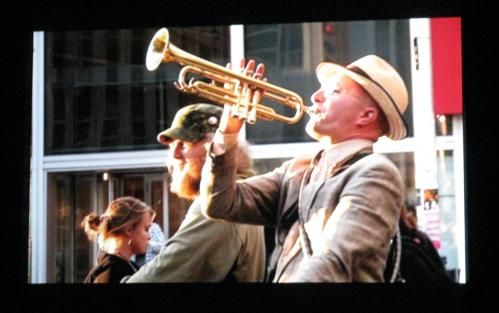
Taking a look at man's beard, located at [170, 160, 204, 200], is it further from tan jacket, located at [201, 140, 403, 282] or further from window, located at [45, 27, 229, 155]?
window, located at [45, 27, 229, 155]

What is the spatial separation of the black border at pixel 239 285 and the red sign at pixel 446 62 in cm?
8

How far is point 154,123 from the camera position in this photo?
5762 mm

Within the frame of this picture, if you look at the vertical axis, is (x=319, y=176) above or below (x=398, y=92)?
below

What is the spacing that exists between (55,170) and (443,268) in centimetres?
208

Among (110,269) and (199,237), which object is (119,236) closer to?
(110,269)

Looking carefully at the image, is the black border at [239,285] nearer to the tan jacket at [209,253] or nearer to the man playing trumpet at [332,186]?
the tan jacket at [209,253]

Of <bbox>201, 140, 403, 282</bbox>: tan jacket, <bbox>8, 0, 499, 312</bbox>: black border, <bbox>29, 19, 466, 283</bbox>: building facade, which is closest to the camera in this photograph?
<bbox>201, 140, 403, 282</bbox>: tan jacket

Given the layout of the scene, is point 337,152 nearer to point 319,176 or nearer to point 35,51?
point 319,176

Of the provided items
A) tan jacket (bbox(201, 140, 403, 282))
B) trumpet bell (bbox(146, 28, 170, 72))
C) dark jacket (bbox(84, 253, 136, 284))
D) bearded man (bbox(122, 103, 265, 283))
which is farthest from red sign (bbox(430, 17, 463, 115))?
dark jacket (bbox(84, 253, 136, 284))

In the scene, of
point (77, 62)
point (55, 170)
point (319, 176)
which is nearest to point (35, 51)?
point (77, 62)

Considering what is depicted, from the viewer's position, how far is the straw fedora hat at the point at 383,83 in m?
5.50

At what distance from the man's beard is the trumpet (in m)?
0.35

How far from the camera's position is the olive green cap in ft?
18.2

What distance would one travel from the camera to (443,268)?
5.54 m
